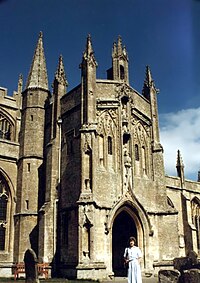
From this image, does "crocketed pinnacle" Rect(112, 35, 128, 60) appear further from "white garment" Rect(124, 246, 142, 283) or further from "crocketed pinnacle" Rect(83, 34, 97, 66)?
"white garment" Rect(124, 246, 142, 283)

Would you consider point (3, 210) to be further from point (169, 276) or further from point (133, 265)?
point (133, 265)

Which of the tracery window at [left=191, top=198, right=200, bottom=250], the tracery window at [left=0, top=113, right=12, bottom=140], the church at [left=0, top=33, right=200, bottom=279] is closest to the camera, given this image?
the church at [left=0, top=33, right=200, bottom=279]

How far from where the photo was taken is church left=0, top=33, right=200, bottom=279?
75.2ft

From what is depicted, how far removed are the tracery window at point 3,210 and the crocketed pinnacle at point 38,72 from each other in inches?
326

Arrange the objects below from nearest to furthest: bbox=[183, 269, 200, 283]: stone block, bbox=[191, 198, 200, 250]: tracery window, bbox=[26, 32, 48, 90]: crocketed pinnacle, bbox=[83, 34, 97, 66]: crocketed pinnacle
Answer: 1. bbox=[183, 269, 200, 283]: stone block
2. bbox=[83, 34, 97, 66]: crocketed pinnacle
3. bbox=[26, 32, 48, 90]: crocketed pinnacle
4. bbox=[191, 198, 200, 250]: tracery window

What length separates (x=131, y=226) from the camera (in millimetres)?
25953

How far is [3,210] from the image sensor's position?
90.4 ft

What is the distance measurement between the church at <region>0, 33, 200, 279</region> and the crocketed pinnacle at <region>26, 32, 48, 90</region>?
0.42ft

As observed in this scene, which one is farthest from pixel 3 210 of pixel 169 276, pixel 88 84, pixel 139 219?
pixel 169 276

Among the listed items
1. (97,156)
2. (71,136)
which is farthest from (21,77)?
(97,156)

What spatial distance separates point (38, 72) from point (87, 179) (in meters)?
12.7

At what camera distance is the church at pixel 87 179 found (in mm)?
22906

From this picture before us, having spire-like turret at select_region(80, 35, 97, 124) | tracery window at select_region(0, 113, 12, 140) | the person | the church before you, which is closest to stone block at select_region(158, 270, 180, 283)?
the person

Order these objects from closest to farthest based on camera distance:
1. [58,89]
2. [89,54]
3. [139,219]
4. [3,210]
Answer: [139,219], [89,54], [3,210], [58,89]
